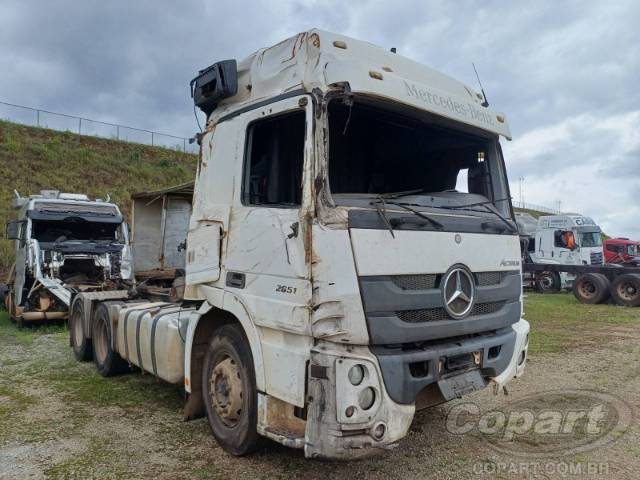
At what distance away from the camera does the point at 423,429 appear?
188 inches

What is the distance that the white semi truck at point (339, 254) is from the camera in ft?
10.7

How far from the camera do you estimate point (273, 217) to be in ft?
12.1

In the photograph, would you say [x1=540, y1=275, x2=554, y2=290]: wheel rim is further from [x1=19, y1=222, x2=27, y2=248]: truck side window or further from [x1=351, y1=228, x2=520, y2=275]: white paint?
[x1=19, y1=222, x2=27, y2=248]: truck side window

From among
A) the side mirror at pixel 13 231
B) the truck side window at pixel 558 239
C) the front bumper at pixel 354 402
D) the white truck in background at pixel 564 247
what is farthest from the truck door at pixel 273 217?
the truck side window at pixel 558 239

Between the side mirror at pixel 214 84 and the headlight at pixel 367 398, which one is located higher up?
the side mirror at pixel 214 84

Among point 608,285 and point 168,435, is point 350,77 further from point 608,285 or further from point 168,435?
point 608,285

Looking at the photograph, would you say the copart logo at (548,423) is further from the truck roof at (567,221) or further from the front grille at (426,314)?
the truck roof at (567,221)

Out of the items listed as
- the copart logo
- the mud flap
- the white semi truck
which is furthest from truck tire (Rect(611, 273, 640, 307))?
the mud flap

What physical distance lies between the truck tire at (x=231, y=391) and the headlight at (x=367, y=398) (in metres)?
0.94

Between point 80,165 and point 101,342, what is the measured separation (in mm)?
23540

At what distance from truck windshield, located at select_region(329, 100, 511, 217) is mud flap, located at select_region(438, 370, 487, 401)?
1415 mm

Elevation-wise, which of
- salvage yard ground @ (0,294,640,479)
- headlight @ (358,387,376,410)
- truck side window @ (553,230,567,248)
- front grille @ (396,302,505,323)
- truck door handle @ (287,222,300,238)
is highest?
truck side window @ (553,230,567,248)

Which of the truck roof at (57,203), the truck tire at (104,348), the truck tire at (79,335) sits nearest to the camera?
the truck tire at (104,348)

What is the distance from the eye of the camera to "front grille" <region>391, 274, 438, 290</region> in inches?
135
